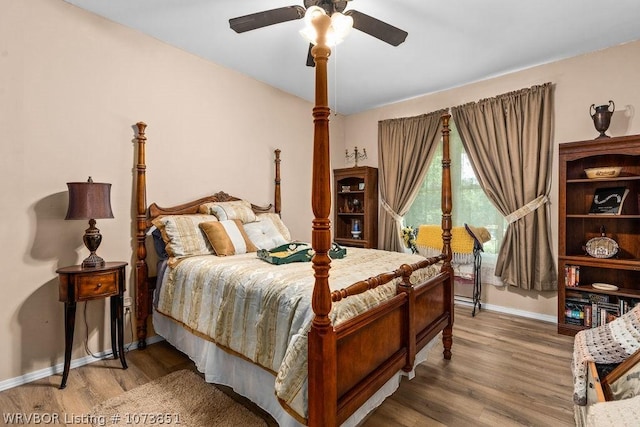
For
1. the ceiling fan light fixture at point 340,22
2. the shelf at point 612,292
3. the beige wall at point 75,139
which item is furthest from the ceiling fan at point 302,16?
the shelf at point 612,292

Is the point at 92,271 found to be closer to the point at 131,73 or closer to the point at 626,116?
the point at 131,73

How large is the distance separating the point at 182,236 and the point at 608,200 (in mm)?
3946

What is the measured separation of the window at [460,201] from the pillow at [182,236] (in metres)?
2.88

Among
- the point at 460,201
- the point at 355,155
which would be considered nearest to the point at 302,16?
the point at 460,201

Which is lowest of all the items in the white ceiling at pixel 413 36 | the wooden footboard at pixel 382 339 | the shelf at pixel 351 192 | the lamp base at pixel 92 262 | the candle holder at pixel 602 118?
the wooden footboard at pixel 382 339

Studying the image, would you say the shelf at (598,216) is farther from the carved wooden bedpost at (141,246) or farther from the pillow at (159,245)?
the carved wooden bedpost at (141,246)

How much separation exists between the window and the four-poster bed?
1.49 meters

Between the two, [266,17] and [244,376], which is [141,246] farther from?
[266,17]

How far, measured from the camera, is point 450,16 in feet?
8.14

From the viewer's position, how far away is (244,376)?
186 centimetres

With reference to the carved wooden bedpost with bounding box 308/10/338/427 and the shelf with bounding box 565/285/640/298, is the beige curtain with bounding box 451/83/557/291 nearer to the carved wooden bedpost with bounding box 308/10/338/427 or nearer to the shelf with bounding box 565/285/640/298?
the shelf with bounding box 565/285/640/298

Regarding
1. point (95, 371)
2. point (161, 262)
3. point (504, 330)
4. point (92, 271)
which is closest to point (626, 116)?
point (504, 330)

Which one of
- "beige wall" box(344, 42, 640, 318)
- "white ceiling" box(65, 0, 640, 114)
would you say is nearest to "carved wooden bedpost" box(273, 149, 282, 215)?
"white ceiling" box(65, 0, 640, 114)

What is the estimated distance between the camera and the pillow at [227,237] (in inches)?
105
